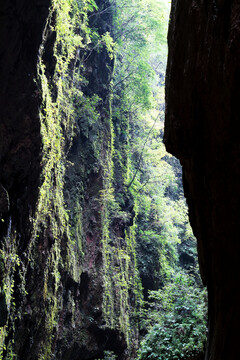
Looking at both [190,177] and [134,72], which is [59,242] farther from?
[134,72]

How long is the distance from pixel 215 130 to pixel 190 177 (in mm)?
1105

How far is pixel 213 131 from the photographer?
9.86 ft

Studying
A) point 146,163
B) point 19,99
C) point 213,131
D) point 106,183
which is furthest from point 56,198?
point 146,163

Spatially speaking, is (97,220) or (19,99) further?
(97,220)

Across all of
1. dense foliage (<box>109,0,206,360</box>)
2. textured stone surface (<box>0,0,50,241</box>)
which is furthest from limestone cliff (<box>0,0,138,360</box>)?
dense foliage (<box>109,0,206,360</box>)

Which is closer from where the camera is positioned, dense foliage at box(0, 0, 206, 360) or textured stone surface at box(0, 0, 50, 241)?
textured stone surface at box(0, 0, 50, 241)

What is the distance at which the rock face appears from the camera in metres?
2.65

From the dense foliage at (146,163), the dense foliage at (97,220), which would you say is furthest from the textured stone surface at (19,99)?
the dense foliage at (146,163)

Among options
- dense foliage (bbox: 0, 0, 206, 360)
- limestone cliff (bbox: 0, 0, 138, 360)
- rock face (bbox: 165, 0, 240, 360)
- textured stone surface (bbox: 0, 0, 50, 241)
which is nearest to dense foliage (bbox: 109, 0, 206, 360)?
dense foliage (bbox: 0, 0, 206, 360)

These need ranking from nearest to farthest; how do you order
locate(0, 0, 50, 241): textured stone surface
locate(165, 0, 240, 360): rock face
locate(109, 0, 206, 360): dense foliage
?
locate(165, 0, 240, 360): rock face < locate(0, 0, 50, 241): textured stone surface < locate(109, 0, 206, 360): dense foliage

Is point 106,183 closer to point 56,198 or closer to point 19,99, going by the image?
point 56,198

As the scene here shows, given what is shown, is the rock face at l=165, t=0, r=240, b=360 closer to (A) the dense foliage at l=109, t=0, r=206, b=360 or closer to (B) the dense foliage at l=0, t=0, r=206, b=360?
(B) the dense foliage at l=0, t=0, r=206, b=360

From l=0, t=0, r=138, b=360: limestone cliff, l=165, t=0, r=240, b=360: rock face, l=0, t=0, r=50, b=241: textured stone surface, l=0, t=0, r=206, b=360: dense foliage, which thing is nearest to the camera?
l=165, t=0, r=240, b=360: rock face

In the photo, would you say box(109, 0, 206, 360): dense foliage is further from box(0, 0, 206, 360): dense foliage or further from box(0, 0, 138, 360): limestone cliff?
box(0, 0, 138, 360): limestone cliff
